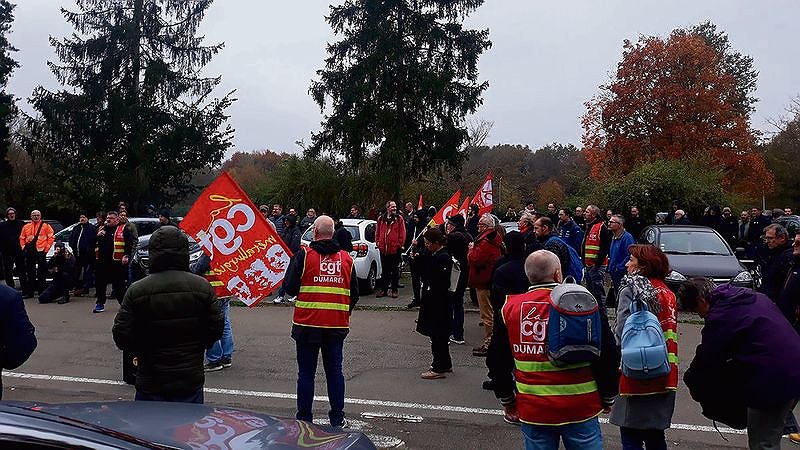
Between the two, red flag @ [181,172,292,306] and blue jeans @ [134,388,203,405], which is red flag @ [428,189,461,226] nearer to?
red flag @ [181,172,292,306]

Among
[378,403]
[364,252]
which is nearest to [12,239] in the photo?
[364,252]

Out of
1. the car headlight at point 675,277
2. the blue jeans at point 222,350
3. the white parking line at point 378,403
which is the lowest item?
the white parking line at point 378,403

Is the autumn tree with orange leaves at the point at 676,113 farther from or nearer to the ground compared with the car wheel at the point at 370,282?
farther from the ground

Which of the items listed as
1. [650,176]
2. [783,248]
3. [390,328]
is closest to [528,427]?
[783,248]

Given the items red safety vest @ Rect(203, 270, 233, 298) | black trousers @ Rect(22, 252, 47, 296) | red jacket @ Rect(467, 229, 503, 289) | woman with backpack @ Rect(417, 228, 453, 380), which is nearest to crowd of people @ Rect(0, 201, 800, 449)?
red safety vest @ Rect(203, 270, 233, 298)

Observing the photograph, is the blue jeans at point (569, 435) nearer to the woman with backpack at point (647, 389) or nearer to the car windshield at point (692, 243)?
the woman with backpack at point (647, 389)

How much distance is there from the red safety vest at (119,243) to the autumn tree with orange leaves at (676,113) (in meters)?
32.2

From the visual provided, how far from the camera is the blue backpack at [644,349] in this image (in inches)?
169

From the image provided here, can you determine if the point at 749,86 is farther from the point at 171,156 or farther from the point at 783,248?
the point at 783,248

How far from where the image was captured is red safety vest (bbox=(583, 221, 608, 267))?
41.4 ft

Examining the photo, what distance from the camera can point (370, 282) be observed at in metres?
15.8

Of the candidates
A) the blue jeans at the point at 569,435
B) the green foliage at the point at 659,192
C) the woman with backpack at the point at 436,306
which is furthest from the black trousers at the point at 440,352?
the green foliage at the point at 659,192

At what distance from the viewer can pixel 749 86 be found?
54.9 meters

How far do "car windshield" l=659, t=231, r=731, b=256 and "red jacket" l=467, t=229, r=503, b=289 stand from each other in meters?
6.48
